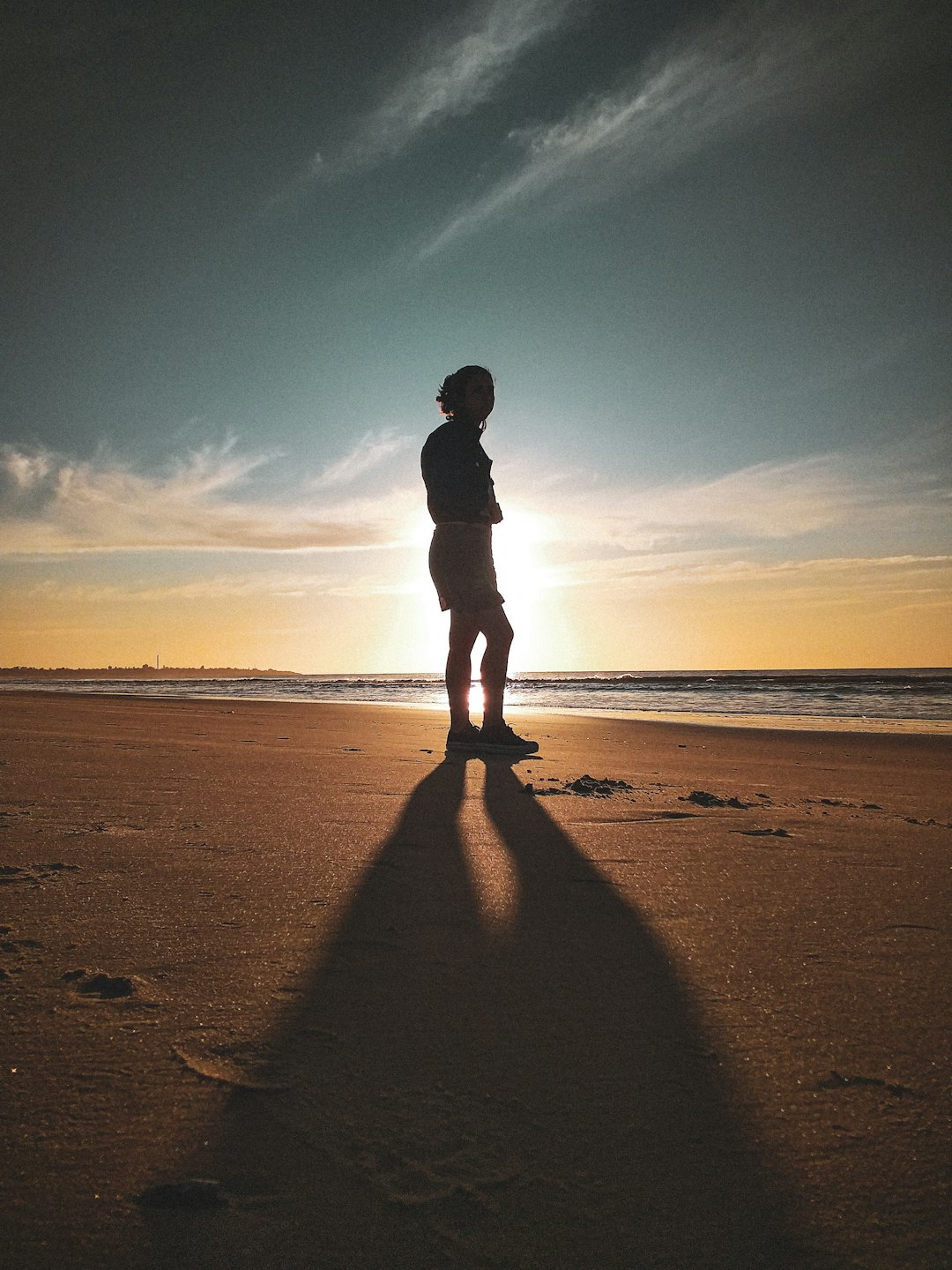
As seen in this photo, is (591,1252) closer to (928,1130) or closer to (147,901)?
(928,1130)

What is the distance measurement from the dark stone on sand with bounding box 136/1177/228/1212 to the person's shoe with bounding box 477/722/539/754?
3678mm

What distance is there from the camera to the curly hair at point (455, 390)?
484 centimetres

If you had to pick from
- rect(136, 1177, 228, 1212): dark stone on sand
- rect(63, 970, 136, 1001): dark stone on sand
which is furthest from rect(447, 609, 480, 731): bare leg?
rect(136, 1177, 228, 1212): dark stone on sand

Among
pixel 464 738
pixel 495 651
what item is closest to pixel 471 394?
pixel 495 651

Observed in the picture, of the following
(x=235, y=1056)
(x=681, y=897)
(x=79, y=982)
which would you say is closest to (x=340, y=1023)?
(x=235, y=1056)

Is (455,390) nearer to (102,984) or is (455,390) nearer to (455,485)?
(455,485)

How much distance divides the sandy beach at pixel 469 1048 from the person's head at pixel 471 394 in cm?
340

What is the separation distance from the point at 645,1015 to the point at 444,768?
2665 mm

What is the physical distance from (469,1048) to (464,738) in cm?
362

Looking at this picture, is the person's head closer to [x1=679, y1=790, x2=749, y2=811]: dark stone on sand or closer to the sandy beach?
[x1=679, y1=790, x2=749, y2=811]: dark stone on sand

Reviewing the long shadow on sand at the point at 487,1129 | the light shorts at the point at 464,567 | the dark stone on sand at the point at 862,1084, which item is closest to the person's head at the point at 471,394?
the light shorts at the point at 464,567

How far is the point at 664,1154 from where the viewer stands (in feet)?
2.22

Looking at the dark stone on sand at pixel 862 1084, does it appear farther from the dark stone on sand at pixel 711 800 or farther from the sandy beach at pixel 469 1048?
the dark stone on sand at pixel 711 800

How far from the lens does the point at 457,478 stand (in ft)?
15.3
